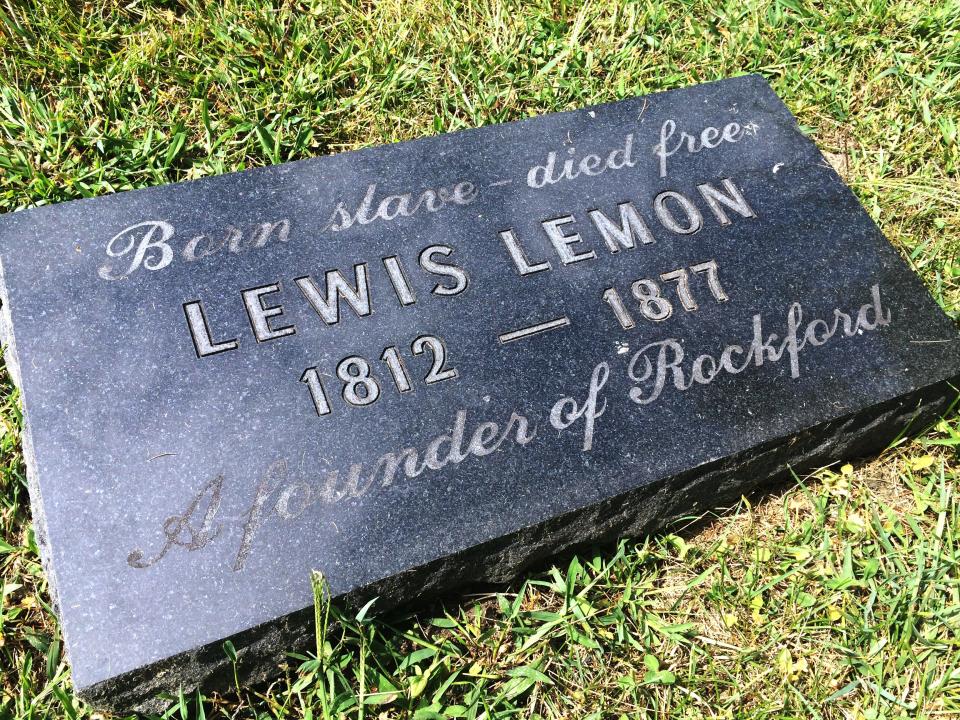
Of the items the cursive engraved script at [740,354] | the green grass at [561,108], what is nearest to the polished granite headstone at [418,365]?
the cursive engraved script at [740,354]

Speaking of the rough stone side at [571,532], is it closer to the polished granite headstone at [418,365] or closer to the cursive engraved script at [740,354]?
the polished granite headstone at [418,365]

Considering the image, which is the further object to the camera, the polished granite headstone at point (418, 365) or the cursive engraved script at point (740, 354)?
the cursive engraved script at point (740, 354)

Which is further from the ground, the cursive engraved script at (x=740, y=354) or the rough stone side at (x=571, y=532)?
the cursive engraved script at (x=740, y=354)

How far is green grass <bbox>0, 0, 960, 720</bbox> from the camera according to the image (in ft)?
7.43

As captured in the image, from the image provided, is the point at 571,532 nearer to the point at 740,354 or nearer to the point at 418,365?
the point at 418,365

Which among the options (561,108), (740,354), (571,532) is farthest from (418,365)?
(561,108)

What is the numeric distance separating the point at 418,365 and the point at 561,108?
1.74 metres

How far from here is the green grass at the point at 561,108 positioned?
2266 millimetres

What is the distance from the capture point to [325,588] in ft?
6.61

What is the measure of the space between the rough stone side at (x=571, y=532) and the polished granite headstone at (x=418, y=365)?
0.04 feet

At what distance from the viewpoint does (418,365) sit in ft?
7.59

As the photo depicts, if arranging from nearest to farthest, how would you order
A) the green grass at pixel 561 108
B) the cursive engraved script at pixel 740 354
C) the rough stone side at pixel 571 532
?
the rough stone side at pixel 571 532, the green grass at pixel 561 108, the cursive engraved script at pixel 740 354

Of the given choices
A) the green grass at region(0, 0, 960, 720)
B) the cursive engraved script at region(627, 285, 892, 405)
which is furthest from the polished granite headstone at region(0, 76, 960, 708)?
the green grass at region(0, 0, 960, 720)

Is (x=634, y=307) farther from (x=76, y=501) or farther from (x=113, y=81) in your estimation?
(x=113, y=81)
